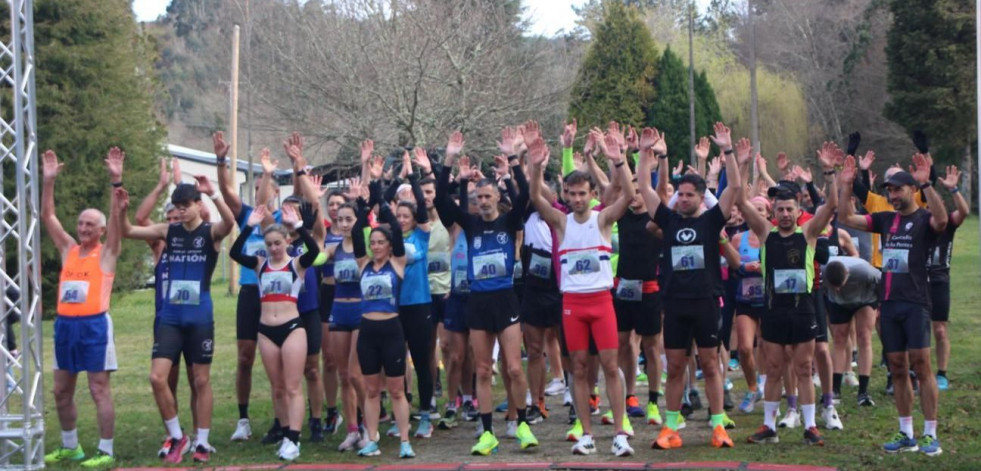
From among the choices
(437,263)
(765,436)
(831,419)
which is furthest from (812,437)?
(437,263)

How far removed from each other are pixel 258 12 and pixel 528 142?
91.9ft

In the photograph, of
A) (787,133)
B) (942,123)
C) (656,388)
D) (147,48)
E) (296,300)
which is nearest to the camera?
(296,300)

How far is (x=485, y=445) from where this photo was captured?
9.20 metres

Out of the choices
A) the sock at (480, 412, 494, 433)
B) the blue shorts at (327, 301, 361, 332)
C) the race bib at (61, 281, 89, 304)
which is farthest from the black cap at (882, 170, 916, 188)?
the race bib at (61, 281, 89, 304)

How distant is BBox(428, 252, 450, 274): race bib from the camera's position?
11.3 m

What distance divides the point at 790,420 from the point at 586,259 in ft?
8.19

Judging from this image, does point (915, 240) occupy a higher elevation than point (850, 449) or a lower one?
higher

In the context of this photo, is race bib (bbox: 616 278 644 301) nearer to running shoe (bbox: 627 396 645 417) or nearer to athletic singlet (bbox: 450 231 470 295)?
running shoe (bbox: 627 396 645 417)

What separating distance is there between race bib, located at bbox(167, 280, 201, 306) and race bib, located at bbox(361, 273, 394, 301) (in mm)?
1373

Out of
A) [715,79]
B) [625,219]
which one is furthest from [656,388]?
[715,79]

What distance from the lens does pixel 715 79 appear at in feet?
178

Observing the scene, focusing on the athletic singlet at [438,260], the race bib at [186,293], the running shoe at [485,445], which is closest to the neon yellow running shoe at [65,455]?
the race bib at [186,293]

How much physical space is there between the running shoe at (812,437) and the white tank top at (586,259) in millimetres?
1945

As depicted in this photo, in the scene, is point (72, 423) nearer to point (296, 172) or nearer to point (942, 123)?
point (296, 172)
